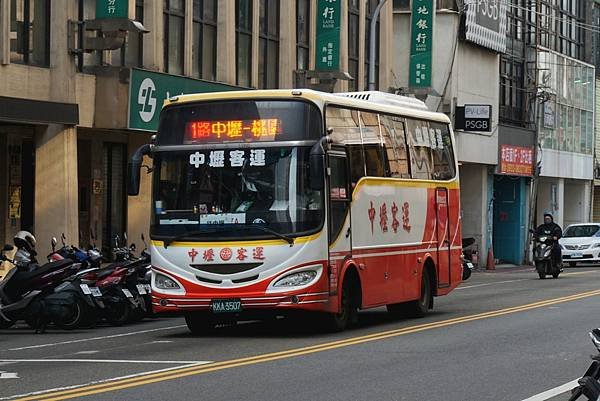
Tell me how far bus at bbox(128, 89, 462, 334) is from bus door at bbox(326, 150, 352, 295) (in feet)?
0.07

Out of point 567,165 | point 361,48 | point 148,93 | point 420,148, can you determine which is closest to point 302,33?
point 361,48

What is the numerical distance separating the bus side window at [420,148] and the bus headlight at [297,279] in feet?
14.4

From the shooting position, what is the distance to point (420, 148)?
22156 millimetres

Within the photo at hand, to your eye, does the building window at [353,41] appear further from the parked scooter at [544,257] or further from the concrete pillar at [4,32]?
the concrete pillar at [4,32]

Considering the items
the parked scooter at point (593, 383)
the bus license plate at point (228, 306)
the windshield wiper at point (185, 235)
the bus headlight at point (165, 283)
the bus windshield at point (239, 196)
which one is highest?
the bus windshield at point (239, 196)

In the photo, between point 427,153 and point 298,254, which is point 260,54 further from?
point 298,254

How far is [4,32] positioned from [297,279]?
463 inches

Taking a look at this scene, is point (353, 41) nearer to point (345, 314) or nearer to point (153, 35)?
point (153, 35)

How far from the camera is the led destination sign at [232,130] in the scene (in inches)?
706

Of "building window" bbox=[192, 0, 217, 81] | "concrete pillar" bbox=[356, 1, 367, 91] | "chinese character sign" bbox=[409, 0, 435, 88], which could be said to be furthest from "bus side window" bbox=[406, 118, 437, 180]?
"chinese character sign" bbox=[409, 0, 435, 88]

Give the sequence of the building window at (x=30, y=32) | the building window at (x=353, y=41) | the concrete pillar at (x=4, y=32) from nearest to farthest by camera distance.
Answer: the concrete pillar at (x=4, y=32)
the building window at (x=30, y=32)
the building window at (x=353, y=41)

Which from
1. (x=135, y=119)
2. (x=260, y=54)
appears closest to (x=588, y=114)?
(x=260, y=54)

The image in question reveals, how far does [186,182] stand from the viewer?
18.1 m

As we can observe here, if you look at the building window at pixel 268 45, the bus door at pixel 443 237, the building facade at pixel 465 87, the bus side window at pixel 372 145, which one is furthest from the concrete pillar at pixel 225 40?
the bus side window at pixel 372 145
